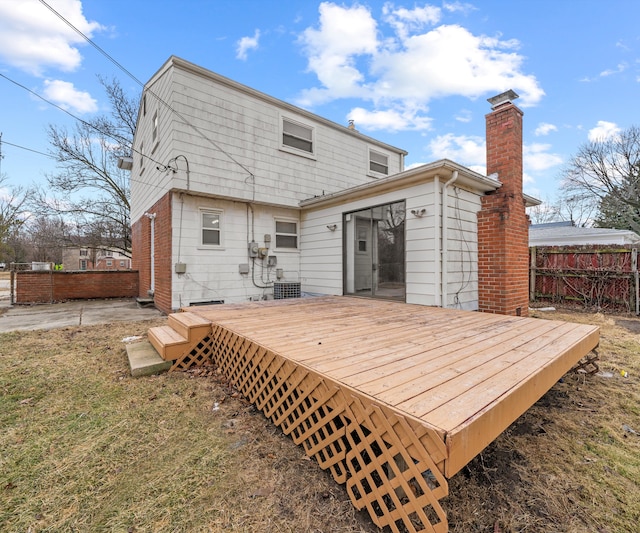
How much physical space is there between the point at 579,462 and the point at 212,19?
36.2 ft

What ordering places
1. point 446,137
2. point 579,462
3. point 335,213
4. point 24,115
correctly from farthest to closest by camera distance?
point 446,137 < point 24,115 < point 335,213 < point 579,462

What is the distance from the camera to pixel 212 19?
788 centimetres

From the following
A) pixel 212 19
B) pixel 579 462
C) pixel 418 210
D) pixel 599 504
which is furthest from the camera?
pixel 212 19

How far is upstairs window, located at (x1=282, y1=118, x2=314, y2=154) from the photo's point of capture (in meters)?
8.26

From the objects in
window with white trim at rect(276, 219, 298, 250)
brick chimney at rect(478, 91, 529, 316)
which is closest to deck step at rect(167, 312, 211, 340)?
window with white trim at rect(276, 219, 298, 250)

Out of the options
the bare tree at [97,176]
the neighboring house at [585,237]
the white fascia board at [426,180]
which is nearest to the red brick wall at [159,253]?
the white fascia board at [426,180]

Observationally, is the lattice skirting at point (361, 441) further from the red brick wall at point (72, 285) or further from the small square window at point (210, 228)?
the red brick wall at point (72, 285)

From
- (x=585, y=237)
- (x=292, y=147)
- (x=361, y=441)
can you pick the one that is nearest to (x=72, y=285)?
(x=292, y=147)

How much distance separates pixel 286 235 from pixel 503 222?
5297 mm

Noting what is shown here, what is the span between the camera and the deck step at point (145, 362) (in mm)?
3354

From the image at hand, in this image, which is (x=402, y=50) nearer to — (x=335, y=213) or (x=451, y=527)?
(x=335, y=213)

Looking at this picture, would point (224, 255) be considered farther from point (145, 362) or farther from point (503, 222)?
point (503, 222)

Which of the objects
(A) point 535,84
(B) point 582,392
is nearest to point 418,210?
(B) point 582,392

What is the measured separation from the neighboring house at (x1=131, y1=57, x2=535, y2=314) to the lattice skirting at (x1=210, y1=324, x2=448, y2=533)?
358 cm
